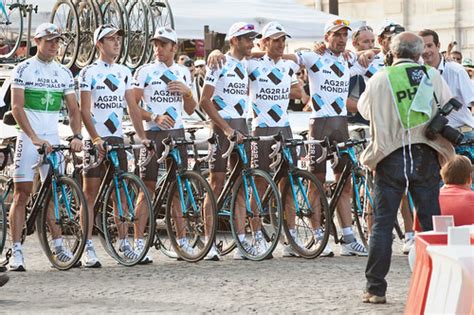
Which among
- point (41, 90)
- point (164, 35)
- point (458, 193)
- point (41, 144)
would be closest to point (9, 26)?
point (164, 35)

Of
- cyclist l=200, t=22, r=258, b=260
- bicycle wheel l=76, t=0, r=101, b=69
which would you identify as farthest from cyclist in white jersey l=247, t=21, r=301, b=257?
bicycle wheel l=76, t=0, r=101, b=69

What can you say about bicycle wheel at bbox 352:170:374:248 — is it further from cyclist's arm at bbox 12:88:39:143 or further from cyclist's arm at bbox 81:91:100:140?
cyclist's arm at bbox 12:88:39:143

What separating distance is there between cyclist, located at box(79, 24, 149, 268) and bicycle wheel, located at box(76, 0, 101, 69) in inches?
116

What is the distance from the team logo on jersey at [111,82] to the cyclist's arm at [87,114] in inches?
6.6

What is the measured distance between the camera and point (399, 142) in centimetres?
1015

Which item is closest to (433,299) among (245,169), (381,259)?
(381,259)

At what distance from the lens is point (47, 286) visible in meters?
11.6

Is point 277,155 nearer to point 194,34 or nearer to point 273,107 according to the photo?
point 273,107

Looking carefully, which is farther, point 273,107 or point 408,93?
point 273,107

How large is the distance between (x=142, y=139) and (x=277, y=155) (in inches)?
42.1

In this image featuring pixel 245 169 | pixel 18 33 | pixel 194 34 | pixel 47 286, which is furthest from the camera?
pixel 194 34

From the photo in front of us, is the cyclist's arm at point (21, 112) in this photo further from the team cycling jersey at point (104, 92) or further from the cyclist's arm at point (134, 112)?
the cyclist's arm at point (134, 112)

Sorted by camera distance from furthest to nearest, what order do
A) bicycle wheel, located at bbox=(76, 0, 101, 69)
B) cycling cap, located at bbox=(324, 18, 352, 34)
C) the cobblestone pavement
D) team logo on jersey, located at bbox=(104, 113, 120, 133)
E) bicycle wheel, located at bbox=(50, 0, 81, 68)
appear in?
bicycle wheel, located at bbox=(50, 0, 81, 68), bicycle wheel, located at bbox=(76, 0, 101, 69), cycling cap, located at bbox=(324, 18, 352, 34), team logo on jersey, located at bbox=(104, 113, 120, 133), the cobblestone pavement

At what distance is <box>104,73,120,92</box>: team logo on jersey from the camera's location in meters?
13.1
